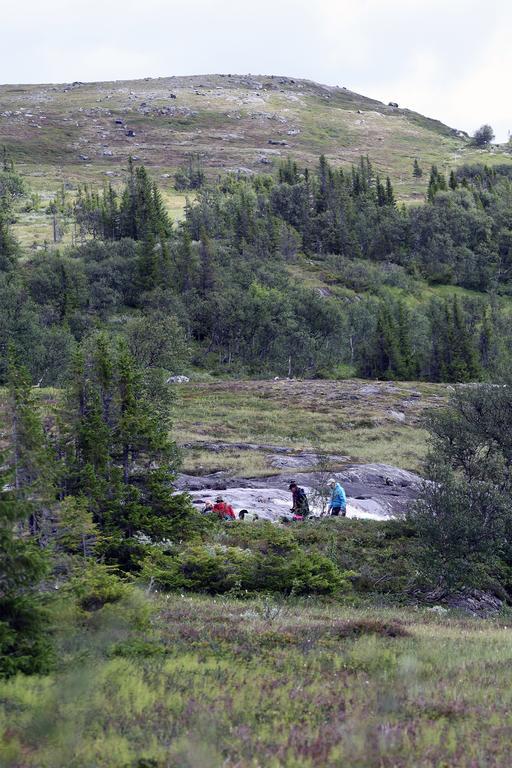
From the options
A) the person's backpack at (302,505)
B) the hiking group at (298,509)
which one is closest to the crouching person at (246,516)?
the hiking group at (298,509)

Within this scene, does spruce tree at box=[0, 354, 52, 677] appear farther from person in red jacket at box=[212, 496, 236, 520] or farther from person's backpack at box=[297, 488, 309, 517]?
person's backpack at box=[297, 488, 309, 517]

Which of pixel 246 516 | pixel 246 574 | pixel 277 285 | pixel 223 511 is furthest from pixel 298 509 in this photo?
pixel 277 285

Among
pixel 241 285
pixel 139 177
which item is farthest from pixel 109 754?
pixel 139 177

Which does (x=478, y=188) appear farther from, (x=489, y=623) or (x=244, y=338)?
(x=489, y=623)

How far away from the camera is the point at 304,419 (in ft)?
189

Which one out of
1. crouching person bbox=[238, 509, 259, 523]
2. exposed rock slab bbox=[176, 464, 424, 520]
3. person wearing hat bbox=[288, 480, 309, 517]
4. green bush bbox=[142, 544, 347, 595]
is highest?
green bush bbox=[142, 544, 347, 595]

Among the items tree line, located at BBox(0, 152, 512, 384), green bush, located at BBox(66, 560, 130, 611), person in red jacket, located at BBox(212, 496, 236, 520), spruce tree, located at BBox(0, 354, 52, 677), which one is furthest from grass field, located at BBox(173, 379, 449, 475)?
spruce tree, located at BBox(0, 354, 52, 677)

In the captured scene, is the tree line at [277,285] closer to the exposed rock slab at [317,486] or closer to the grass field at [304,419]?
the grass field at [304,419]

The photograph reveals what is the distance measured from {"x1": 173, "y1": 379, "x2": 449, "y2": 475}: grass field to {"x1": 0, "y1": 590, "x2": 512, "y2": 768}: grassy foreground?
27.2 metres

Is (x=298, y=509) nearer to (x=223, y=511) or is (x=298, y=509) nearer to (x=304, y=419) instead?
(x=223, y=511)

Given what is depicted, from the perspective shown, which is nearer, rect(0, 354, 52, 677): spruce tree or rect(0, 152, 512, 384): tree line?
rect(0, 354, 52, 677): spruce tree

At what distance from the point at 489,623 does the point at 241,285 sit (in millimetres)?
95077

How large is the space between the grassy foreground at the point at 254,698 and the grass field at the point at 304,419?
27.2 meters

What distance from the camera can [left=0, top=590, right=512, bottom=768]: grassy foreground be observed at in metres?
6.52
